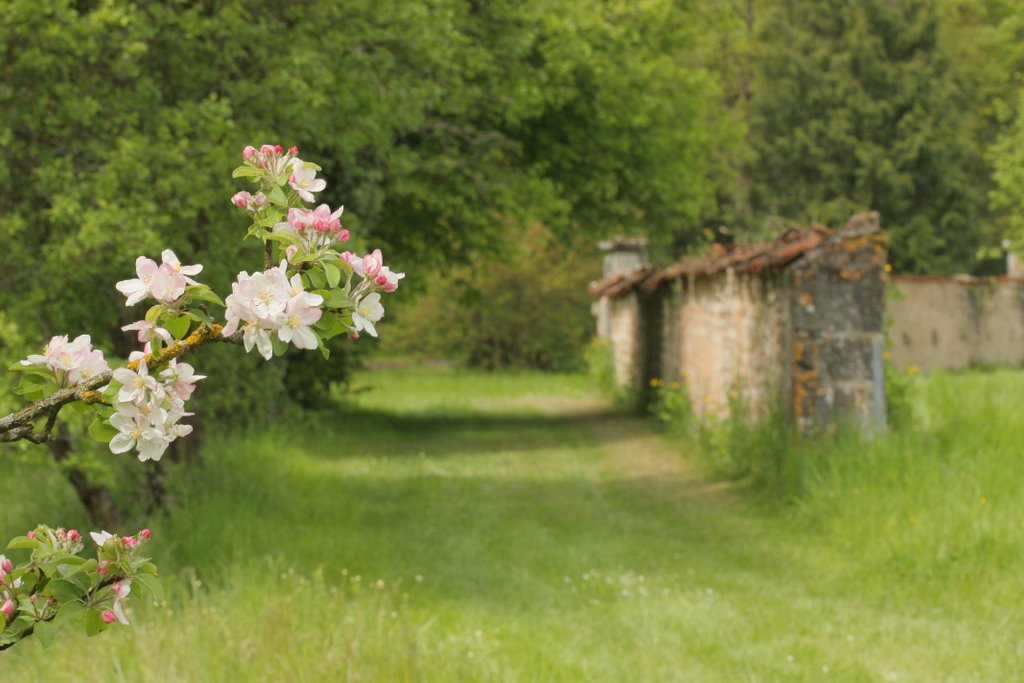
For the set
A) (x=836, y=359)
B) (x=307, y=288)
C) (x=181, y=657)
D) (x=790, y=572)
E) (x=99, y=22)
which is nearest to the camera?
(x=307, y=288)

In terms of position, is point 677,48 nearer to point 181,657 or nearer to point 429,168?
point 429,168

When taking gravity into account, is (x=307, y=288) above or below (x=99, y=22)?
below

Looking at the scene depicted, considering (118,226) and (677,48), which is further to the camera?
(677,48)

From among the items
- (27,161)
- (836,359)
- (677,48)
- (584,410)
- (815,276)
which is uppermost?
(677,48)

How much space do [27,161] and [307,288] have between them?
6.76m

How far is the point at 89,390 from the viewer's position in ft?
7.50

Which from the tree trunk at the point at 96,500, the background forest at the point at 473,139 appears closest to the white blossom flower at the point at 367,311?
the background forest at the point at 473,139

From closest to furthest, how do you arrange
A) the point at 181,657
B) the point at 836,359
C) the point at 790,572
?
the point at 181,657, the point at 790,572, the point at 836,359

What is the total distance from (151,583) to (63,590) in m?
0.21

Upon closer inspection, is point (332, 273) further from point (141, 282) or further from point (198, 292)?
point (141, 282)

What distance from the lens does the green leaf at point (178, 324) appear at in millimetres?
2225

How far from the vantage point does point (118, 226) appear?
759cm

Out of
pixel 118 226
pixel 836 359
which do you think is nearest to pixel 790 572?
pixel 836 359

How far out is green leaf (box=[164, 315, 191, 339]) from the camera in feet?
7.30
